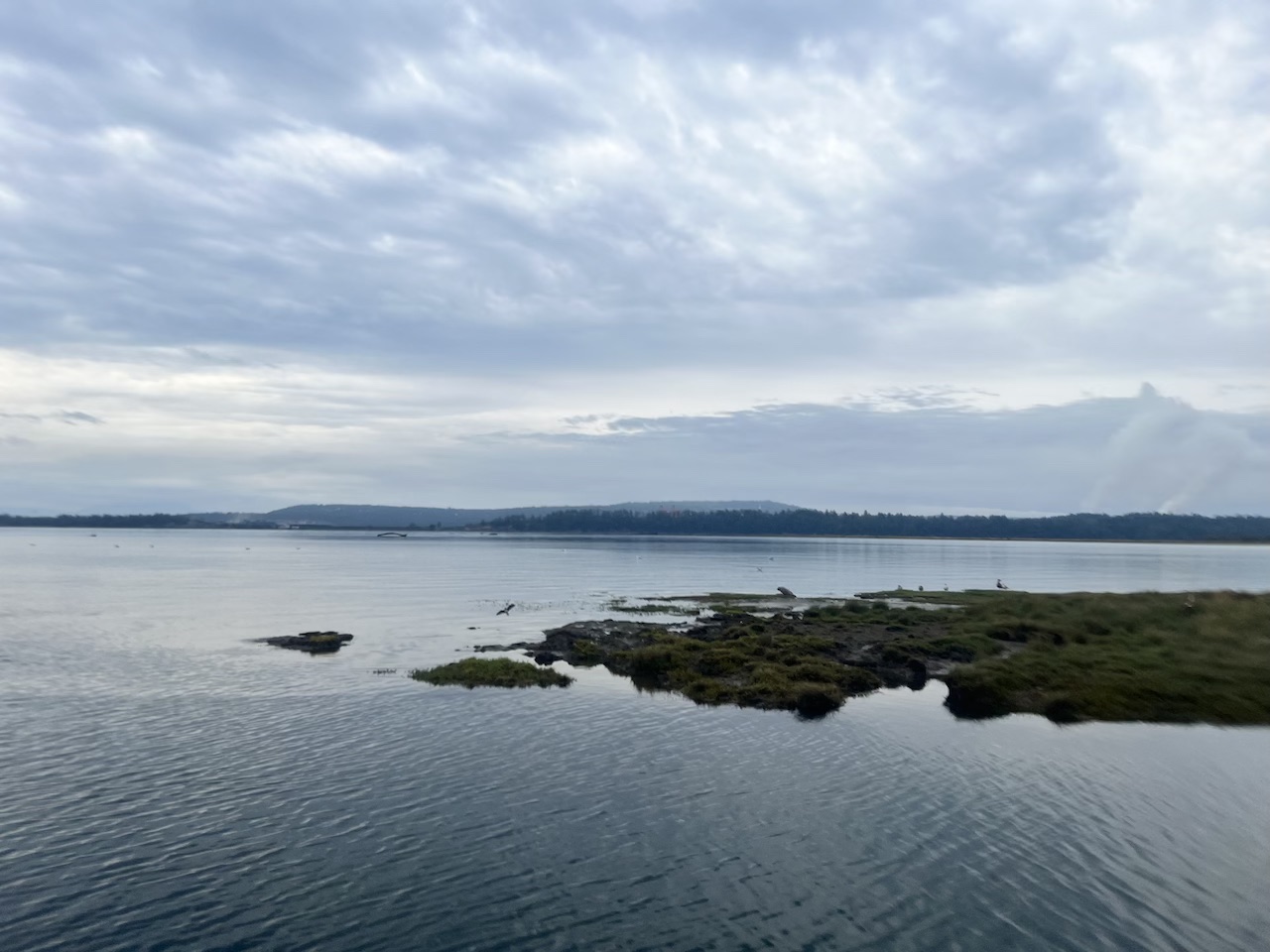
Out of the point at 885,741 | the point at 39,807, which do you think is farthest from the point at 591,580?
the point at 39,807

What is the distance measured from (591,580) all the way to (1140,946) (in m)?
108

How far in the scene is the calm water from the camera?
17828mm

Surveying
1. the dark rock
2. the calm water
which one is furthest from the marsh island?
the dark rock

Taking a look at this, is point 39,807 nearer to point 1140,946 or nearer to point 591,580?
point 1140,946

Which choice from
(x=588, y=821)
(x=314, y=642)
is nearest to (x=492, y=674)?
(x=314, y=642)

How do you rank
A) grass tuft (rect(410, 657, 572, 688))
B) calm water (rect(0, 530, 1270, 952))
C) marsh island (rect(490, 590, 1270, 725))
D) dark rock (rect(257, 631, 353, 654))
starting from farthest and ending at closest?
1. dark rock (rect(257, 631, 353, 654))
2. grass tuft (rect(410, 657, 572, 688))
3. marsh island (rect(490, 590, 1270, 725))
4. calm water (rect(0, 530, 1270, 952))

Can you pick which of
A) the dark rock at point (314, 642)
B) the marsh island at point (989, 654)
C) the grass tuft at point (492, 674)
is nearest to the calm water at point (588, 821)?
the grass tuft at point (492, 674)

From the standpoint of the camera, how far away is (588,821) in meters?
23.4

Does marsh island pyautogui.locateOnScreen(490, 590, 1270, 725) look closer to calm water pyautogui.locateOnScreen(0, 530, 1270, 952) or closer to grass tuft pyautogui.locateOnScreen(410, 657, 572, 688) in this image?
calm water pyautogui.locateOnScreen(0, 530, 1270, 952)

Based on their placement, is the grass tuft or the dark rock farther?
the dark rock

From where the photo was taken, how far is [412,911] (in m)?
18.0

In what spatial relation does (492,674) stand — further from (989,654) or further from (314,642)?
(989,654)

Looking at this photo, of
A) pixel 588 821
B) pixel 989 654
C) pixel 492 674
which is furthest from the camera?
pixel 989 654

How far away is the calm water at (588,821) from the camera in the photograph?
17828mm
